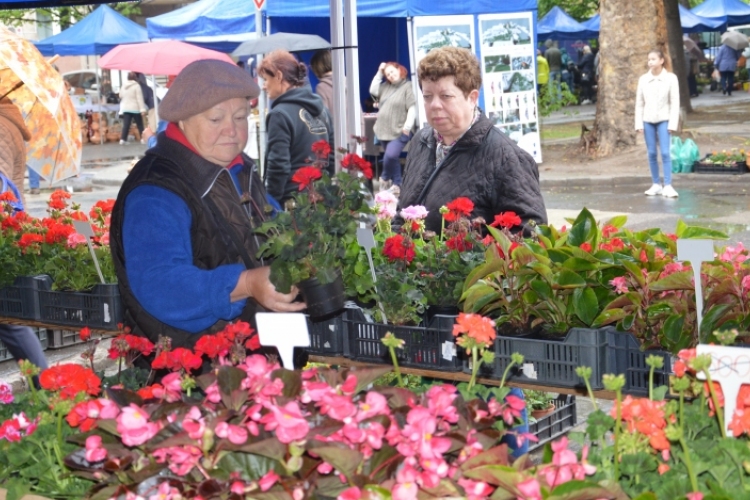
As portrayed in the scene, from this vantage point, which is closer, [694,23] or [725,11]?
[694,23]

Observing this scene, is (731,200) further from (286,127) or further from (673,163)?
(286,127)

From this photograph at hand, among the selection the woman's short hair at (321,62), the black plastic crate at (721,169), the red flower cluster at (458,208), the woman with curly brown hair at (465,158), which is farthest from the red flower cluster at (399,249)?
the black plastic crate at (721,169)

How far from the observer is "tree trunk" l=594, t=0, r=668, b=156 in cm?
1612

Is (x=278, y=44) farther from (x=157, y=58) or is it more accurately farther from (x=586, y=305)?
(x=586, y=305)

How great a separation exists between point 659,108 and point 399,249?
386 inches

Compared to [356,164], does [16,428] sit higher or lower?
lower

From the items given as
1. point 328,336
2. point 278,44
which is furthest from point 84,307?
point 278,44

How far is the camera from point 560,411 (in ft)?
15.6

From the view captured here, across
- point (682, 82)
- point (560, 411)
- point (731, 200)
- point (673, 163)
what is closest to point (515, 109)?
point (673, 163)

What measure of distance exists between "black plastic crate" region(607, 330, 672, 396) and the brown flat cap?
4.13ft

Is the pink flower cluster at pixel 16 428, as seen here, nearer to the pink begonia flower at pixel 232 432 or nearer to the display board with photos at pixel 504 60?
the pink begonia flower at pixel 232 432

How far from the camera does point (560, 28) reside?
31.8 meters

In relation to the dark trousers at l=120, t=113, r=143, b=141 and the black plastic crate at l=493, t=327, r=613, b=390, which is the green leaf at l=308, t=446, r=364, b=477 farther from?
the dark trousers at l=120, t=113, r=143, b=141

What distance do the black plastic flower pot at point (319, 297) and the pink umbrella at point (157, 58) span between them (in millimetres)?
11237
